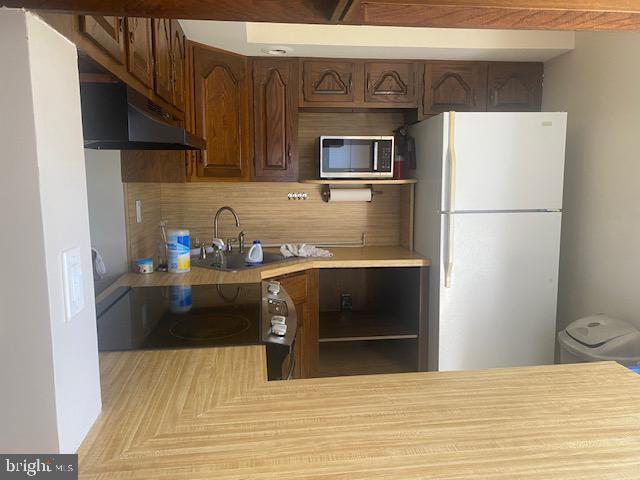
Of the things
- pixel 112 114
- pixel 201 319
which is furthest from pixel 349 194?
pixel 112 114

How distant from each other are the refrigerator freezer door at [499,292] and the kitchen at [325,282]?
25mm

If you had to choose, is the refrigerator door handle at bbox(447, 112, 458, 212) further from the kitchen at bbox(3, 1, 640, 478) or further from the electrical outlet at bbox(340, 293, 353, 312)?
the electrical outlet at bbox(340, 293, 353, 312)

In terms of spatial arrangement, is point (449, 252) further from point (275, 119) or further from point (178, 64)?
point (178, 64)

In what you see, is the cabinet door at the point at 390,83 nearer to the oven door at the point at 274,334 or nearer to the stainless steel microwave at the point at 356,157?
the stainless steel microwave at the point at 356,157

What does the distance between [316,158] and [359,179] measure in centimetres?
40

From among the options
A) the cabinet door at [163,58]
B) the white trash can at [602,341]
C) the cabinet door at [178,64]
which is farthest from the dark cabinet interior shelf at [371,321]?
the cabinet door at [163,58]

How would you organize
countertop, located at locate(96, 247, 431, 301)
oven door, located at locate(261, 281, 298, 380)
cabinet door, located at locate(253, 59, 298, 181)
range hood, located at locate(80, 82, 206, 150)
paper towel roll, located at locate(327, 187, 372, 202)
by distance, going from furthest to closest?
1. paper towel roll, located at locate(327, 187, 372, 202)
2. cabinet door, located at locate(253, 59, 298, 181)
3. countertop, located at locate(96, 247, 431, 301)
4. oven door, located at locate(261, 281, 298, 380)
5. range hood, located at locate(80, 82, 206, 150)

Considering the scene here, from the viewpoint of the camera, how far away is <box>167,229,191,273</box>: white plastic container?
98.3 inches

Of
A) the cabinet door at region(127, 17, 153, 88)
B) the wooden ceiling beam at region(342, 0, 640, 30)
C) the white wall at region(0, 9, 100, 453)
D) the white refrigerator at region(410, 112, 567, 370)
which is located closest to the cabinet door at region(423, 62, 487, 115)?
the white refrigerator at region(410, 112, 567, 370)

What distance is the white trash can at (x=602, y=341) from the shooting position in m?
2.14

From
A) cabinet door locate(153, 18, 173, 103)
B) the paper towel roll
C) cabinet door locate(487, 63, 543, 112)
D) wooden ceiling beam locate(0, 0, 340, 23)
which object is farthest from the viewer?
the paper towel roll

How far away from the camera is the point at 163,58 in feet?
6.32

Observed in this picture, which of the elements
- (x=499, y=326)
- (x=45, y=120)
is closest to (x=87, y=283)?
(x=45, y=120)

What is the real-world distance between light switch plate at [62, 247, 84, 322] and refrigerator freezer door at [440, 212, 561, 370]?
207cm
